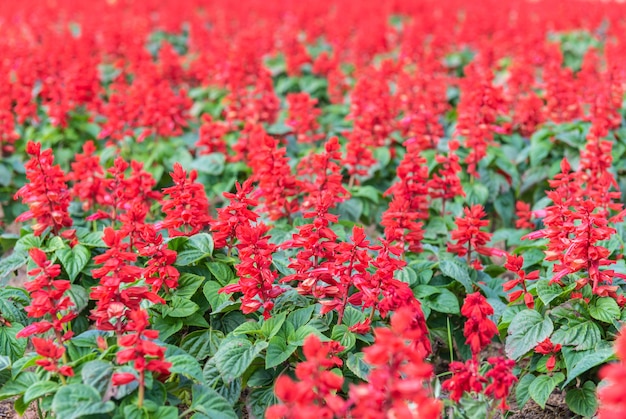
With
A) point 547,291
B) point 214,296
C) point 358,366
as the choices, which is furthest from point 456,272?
point 214,296

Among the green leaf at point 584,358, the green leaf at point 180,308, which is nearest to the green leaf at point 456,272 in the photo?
the green leaf at point 584,358

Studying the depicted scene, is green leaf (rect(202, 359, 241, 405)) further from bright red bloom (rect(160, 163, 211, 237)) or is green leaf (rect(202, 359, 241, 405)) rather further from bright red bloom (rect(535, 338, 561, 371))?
bright red bloom (rect(535, 338, 561, 371))

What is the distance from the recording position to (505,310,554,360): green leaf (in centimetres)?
321

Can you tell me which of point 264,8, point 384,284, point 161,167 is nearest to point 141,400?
point 384,284

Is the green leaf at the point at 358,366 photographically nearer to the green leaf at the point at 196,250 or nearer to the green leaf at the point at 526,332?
the green leaf at the point at 526,332

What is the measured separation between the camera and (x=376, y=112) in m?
5.48

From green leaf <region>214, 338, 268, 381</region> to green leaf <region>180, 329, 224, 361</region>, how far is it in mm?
223

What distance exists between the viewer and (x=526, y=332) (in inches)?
129

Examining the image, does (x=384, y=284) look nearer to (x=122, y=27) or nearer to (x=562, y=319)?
(x=562, y=319)

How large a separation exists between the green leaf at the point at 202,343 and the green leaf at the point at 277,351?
342 millimetres

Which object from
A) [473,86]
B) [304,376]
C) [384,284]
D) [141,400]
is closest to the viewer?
[304,376]

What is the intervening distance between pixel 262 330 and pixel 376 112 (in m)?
2.73

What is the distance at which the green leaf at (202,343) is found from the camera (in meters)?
3.27

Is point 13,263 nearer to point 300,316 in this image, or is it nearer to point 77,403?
point 77,403
